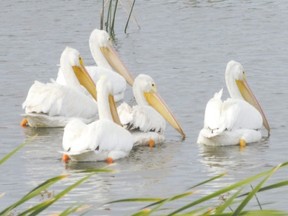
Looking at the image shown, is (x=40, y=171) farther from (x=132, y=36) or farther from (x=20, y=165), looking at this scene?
(x=132, y=36)

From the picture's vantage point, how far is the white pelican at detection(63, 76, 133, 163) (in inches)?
331

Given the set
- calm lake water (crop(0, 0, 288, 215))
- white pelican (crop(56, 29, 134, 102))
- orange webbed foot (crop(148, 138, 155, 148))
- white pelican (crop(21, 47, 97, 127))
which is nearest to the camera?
calm lake water (crop(0, 0, 288, 215))

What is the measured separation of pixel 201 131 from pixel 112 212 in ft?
8.23

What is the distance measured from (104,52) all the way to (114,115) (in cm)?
343

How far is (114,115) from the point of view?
30.1 feet

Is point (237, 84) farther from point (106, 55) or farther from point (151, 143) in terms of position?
point (106, 55)

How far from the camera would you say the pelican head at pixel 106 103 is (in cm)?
913

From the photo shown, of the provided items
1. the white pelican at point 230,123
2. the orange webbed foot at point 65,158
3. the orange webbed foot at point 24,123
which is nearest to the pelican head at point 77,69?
the orange webbed foot at point 24,123

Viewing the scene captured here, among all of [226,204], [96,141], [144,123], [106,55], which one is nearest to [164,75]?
[106,55]

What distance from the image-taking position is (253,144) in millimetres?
9336

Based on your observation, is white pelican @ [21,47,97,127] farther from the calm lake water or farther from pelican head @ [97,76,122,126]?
pelican head @ [97,76,122,126]

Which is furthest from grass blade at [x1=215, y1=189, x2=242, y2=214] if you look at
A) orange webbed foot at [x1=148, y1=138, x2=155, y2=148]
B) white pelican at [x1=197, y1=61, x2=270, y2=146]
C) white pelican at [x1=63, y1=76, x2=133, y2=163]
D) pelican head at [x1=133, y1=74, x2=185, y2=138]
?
pelican head at [x1=133, y1=74, x2=185, y2=138]

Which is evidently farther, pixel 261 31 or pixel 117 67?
pixel 261 31

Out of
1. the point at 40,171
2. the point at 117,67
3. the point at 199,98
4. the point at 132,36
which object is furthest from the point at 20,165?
the point at 132,36
